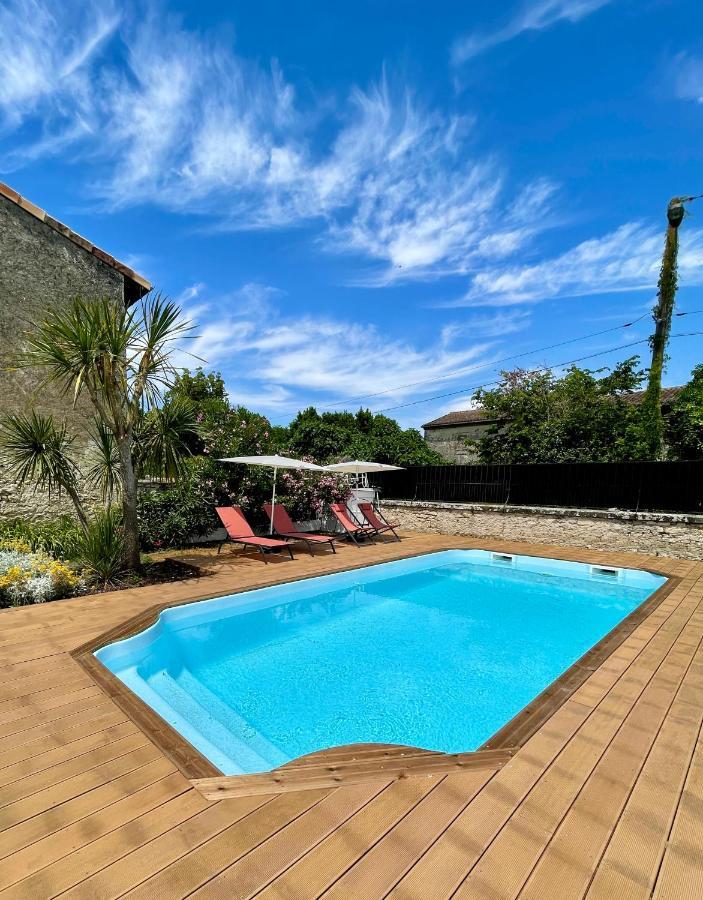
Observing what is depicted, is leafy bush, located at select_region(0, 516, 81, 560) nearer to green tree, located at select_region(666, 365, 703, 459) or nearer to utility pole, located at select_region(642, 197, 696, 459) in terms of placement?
utility pole, located at select_region(642, 197, 696, 459)

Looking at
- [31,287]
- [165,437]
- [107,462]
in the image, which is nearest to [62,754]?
[165,437]

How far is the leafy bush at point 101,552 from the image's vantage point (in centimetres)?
636

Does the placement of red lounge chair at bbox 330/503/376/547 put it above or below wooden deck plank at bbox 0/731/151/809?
above

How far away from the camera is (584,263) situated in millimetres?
13203

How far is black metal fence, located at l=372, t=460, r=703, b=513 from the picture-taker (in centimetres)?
1015

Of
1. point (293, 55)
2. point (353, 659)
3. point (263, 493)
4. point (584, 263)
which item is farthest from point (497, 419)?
point (353, 659)

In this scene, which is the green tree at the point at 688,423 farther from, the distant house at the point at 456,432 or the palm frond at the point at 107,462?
the palm frond at the point at 107,462

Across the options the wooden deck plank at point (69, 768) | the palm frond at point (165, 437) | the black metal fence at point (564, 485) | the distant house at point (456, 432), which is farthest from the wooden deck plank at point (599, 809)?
the distant house at point (456, 432)

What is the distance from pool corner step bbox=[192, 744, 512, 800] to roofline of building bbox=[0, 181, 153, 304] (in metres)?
10.3

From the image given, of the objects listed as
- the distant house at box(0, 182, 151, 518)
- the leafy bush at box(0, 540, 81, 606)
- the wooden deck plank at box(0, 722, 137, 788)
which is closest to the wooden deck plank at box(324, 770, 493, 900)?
the wooden deck plank at box(0, 722, 137, 788)

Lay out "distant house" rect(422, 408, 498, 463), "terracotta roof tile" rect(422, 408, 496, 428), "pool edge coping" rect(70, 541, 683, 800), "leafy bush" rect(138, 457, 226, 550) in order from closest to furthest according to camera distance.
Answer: "pool edge coping" rect(70, 541, 683, 800)
"leafy bush" rect(138, 457, 226, 550)
"distant house" rect(422, 408, 498, 463)
"terracotta roof tile" rect(422, 408, 496, 428)

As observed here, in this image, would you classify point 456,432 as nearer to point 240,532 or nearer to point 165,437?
point 240,532

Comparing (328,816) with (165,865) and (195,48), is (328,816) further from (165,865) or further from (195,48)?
(195,48)

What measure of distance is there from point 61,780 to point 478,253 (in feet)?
47.8
